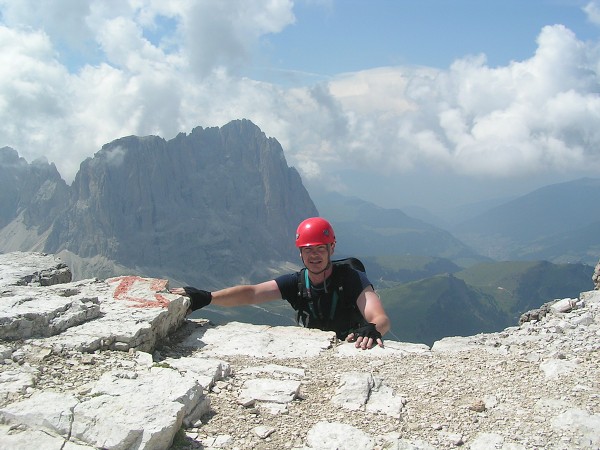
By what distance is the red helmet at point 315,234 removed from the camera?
1130 cm

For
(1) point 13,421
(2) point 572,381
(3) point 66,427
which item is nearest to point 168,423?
(3) point 66,427

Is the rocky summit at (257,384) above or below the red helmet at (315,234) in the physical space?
below

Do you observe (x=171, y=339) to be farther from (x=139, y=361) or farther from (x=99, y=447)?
(x=99, y=447)

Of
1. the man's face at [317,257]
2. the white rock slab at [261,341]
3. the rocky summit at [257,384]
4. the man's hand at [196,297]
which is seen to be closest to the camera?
the rocky summit at [257,384]

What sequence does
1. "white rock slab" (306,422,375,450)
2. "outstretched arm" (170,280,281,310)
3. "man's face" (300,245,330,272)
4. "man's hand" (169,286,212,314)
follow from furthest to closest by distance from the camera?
"man's hand" (169,286,212,314) → "outstretched arm" (170,280,281,310) → "man's face" (300,245,330,272) → "white rock slab" (306,422,375,450)

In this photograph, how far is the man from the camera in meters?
10.8

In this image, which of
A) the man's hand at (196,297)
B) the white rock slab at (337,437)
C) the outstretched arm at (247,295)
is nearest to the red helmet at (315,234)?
the outstretched arm at (247,295)

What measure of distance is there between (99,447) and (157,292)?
6941 millimetres

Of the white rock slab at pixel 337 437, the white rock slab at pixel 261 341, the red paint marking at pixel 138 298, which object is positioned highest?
the red paint marking at pixel 138 298

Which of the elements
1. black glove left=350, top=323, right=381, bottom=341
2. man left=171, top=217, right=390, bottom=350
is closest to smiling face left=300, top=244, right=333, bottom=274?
man left=171, top=217, right=390, bottom=350

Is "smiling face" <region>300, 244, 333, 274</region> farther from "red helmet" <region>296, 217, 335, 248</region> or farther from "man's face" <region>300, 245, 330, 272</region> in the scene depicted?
"red helmet" <region>296, 217, 335, 248</region>

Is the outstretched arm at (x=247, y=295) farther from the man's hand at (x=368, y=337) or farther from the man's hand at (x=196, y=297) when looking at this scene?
the man's hand at (x=368, y=337)

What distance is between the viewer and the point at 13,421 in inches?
236

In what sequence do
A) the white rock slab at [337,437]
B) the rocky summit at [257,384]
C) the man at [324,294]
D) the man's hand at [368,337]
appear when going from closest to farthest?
1. the rocky summit at [257,384]
2. the white rock slab at [337,437]
3. the man's hand at [368,337]
4. the man at [324,294]
